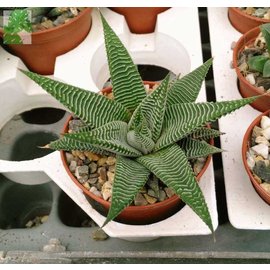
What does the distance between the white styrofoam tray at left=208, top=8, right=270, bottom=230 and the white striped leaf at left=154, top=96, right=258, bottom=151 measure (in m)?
0.18

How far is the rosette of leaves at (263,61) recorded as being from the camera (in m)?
1.01

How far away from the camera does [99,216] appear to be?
973mm

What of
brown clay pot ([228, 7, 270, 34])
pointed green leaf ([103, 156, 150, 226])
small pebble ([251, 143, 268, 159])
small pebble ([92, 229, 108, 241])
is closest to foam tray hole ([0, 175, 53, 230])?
small pebble ([92, 229, 108, 241])

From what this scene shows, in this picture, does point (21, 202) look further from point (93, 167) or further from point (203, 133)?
point (203, 133)

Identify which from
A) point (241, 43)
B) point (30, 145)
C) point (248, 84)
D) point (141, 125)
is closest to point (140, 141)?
point (141, 125)

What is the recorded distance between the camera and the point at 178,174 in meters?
0.78

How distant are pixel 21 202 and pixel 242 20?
0.77 meters

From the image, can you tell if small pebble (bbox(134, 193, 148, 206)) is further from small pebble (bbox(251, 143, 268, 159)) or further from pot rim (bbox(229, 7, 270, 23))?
pot rim (bbox(229, 7, 270, 23))

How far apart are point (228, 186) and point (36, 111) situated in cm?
63

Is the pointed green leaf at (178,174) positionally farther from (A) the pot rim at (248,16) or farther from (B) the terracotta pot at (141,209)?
(A) the pot rim at (248,16)

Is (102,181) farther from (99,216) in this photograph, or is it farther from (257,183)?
(257,183)

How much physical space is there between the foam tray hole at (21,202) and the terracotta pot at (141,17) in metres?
0.52
